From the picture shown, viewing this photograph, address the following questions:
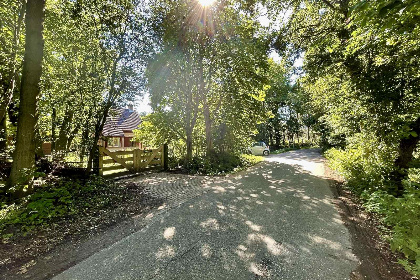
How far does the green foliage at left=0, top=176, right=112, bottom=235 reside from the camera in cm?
364

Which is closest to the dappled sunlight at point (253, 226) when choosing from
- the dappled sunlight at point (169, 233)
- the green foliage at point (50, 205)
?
the dappled sunlight at point (169, 233)

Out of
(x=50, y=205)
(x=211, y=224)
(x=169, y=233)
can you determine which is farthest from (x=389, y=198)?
(x=50, y=205)

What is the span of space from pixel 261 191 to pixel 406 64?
537 centimetres

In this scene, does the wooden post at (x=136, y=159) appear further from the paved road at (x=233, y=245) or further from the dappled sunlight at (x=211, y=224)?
the dappled sunlight at (x=211, y=224)

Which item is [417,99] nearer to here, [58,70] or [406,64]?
[406,64]

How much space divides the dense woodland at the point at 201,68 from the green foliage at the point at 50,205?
51 cm

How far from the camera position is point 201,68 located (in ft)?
34.9

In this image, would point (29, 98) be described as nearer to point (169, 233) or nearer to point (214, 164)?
point (169, 233)

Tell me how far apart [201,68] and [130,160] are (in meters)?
6.03

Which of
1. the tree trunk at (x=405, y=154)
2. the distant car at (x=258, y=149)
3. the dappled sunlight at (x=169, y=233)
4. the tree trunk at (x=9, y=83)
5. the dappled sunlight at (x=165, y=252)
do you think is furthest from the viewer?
the distant car at (x=258, y=149)

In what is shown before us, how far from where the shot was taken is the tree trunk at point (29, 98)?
449 cm

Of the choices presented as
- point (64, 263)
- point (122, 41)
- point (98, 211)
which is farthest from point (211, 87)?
point (64, 263)

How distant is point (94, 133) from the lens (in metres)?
6.75

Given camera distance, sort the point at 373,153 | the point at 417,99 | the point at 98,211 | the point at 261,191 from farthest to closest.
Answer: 1. the point at 373,153
2. the point at 261,191
3. the point at 417,99
4. the point at 98,211
